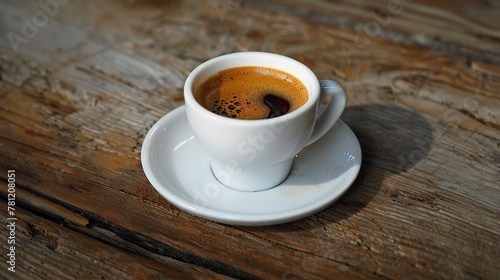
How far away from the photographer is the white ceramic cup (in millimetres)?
878

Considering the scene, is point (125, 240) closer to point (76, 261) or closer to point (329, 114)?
point (76, 261)

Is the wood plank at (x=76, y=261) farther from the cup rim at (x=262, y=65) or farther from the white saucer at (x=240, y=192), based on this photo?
the cup rim at (x=262, y=65)

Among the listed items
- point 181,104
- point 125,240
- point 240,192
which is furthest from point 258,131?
point 181,104

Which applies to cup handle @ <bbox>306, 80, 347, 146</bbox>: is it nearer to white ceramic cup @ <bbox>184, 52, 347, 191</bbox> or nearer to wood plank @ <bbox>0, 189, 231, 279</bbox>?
white ceramic cup @ <bbox>184, 52, 347, 191</bbox>

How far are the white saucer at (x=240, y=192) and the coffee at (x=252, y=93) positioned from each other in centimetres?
13

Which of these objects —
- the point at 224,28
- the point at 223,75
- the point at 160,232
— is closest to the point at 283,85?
the point at 223,75

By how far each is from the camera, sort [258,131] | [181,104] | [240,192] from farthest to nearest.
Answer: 1. [181,104]
2. [240,192]
3. [258,131]

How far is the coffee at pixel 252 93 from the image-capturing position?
0.99 metres

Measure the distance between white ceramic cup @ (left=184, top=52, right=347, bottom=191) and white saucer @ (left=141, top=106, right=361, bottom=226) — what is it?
3 cm

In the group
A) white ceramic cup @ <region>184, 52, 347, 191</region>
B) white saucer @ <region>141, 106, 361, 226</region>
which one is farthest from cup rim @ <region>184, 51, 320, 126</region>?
white saucer @ <region>141, 106, 361, 226</region>

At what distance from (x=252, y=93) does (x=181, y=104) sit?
30cm

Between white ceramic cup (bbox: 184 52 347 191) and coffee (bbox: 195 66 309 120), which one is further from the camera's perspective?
coffee (bbox: 195 66 309 120)

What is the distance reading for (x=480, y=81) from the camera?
1.33 meters

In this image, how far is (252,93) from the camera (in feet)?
3.38
